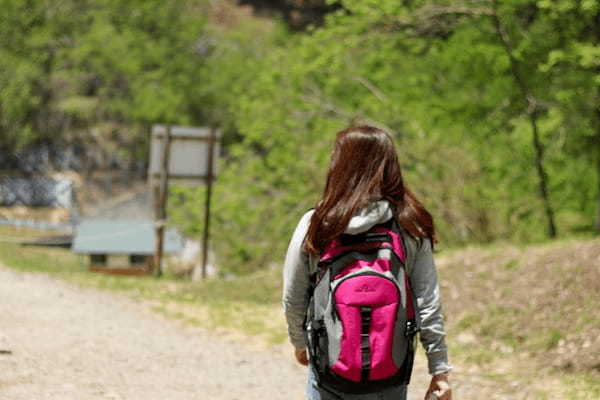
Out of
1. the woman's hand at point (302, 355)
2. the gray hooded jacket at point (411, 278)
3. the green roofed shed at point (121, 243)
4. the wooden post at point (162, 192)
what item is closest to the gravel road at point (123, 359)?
the woman's hand at point (302, 355)

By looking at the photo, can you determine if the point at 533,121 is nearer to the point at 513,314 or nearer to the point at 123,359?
the point at 513,314

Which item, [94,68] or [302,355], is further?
[94,68]

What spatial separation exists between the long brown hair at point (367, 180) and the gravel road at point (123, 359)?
3.34 metres

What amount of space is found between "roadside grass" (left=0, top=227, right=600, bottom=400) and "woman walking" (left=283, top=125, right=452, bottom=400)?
13.3 ft

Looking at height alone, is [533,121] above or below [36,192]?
above

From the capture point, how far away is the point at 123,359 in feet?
23.3

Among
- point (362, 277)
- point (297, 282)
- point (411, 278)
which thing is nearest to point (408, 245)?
point (411, 278)

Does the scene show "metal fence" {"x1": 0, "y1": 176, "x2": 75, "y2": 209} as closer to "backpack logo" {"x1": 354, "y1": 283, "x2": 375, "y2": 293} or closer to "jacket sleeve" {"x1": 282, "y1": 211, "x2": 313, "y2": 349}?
"jacket sleeve" {"x1": 282, "y1": 211, "x2": 313, "y2": 349}

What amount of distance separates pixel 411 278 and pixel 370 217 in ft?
0.96

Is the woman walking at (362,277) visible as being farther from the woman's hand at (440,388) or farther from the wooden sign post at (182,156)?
the wooden sign post at (182,156)

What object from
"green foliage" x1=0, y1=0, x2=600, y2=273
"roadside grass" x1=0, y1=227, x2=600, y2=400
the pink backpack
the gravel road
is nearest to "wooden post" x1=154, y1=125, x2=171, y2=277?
"green foliage" x1=0, y1=0, x2=600, y2=273

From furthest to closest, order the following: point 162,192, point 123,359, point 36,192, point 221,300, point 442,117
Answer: point 36,192
point 162,192
point 442,117
point 221,300
point 123,359

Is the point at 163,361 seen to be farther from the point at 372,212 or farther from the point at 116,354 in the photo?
the point at 372,212

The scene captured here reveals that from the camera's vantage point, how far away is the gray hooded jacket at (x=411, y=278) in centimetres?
290
